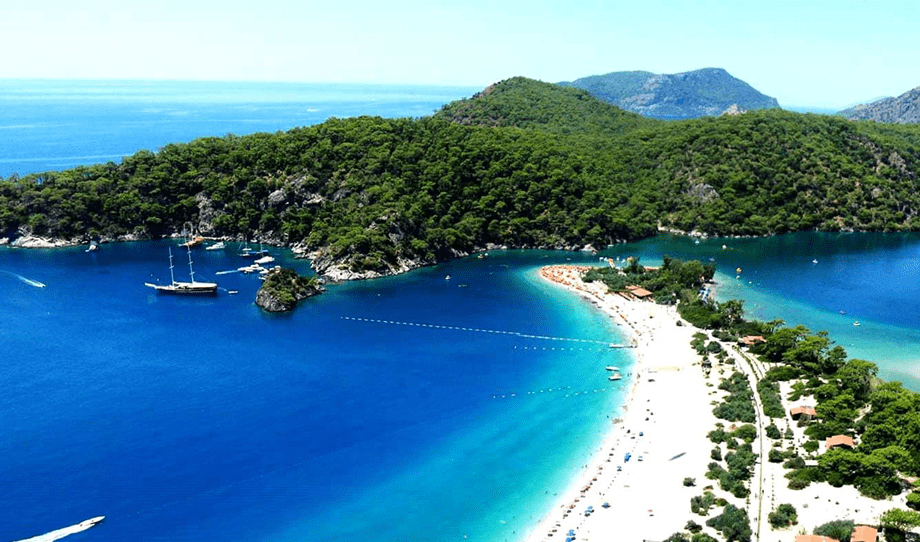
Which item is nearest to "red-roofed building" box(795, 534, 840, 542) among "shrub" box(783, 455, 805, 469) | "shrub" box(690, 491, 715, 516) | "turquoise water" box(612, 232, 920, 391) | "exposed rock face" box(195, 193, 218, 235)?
"shrub" box(690, 491, 715, 516)

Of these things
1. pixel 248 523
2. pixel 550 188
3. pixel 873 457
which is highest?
pixel 550 188

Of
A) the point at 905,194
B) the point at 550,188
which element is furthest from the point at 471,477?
the point at 905,194

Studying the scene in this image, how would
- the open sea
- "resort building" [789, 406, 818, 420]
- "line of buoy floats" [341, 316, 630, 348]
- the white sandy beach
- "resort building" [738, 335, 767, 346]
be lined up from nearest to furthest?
the white sandy beach, the open sea, "resort building" [789, 406, 818, 420], "resort building" [738, 335, 767, 346], "line of buoy floats" [341, 316, 630, 348]

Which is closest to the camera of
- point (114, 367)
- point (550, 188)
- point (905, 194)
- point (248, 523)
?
point (248, 523)

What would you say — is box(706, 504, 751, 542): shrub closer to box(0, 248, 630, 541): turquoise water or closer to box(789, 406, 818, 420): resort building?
box(0, 248, 630, 541): turquoise water

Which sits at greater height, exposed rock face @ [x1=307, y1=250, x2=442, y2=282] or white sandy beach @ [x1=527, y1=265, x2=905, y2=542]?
exposed rock face @ [x1=307, y1=250, x2=442, y2=282]

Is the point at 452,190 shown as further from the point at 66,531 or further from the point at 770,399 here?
the point at 66,531

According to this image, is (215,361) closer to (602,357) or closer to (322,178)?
(602,357)
